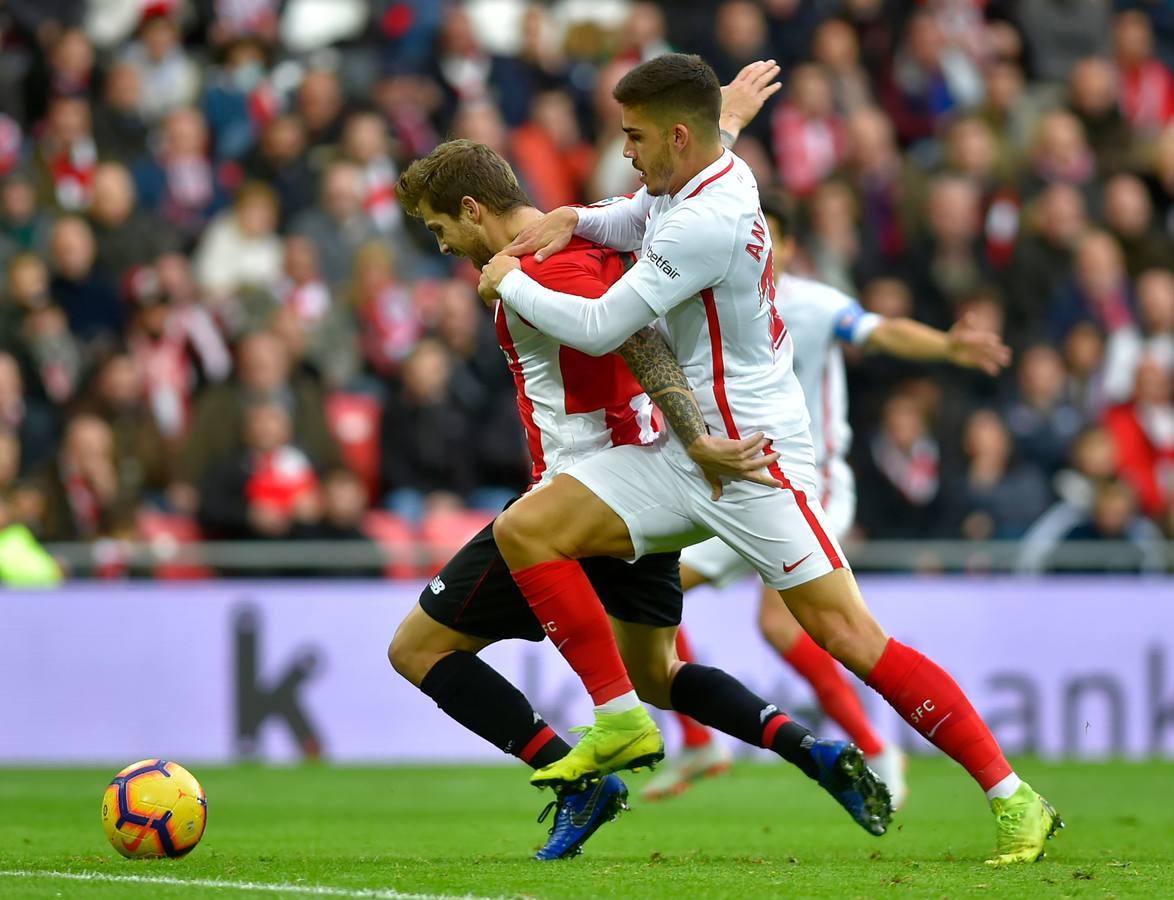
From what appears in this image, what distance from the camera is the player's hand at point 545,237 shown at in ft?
21.5

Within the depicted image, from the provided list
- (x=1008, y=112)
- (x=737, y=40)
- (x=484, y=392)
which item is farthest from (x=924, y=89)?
(x=484, y=392)

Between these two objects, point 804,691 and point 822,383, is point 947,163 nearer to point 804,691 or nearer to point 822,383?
point 804,691

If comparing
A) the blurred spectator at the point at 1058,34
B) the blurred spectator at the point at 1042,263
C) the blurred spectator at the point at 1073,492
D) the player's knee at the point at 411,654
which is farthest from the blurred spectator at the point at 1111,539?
the player's knee at the point at 411,654

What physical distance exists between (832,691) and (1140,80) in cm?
1039

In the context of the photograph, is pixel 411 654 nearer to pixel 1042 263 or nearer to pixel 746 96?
pixel 746 96

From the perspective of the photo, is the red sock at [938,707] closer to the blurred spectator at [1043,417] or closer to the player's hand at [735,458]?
the player's hand at [735,458]

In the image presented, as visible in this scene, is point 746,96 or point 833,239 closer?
point 746,96

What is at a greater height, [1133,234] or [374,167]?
[374,167]

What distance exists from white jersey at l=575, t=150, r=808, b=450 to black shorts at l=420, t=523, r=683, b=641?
0.75 m

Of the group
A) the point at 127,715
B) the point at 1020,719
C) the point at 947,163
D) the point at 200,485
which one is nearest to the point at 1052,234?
the point at 947,163

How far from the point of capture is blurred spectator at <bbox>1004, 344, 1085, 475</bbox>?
14391mm

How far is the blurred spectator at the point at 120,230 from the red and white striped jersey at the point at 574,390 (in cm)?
831

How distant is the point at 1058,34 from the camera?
18.0 meters

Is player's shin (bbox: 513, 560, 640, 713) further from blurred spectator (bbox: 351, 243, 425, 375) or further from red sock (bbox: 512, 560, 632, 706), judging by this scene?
blurred spectator (bbox: 351, 243, 425, 375)
